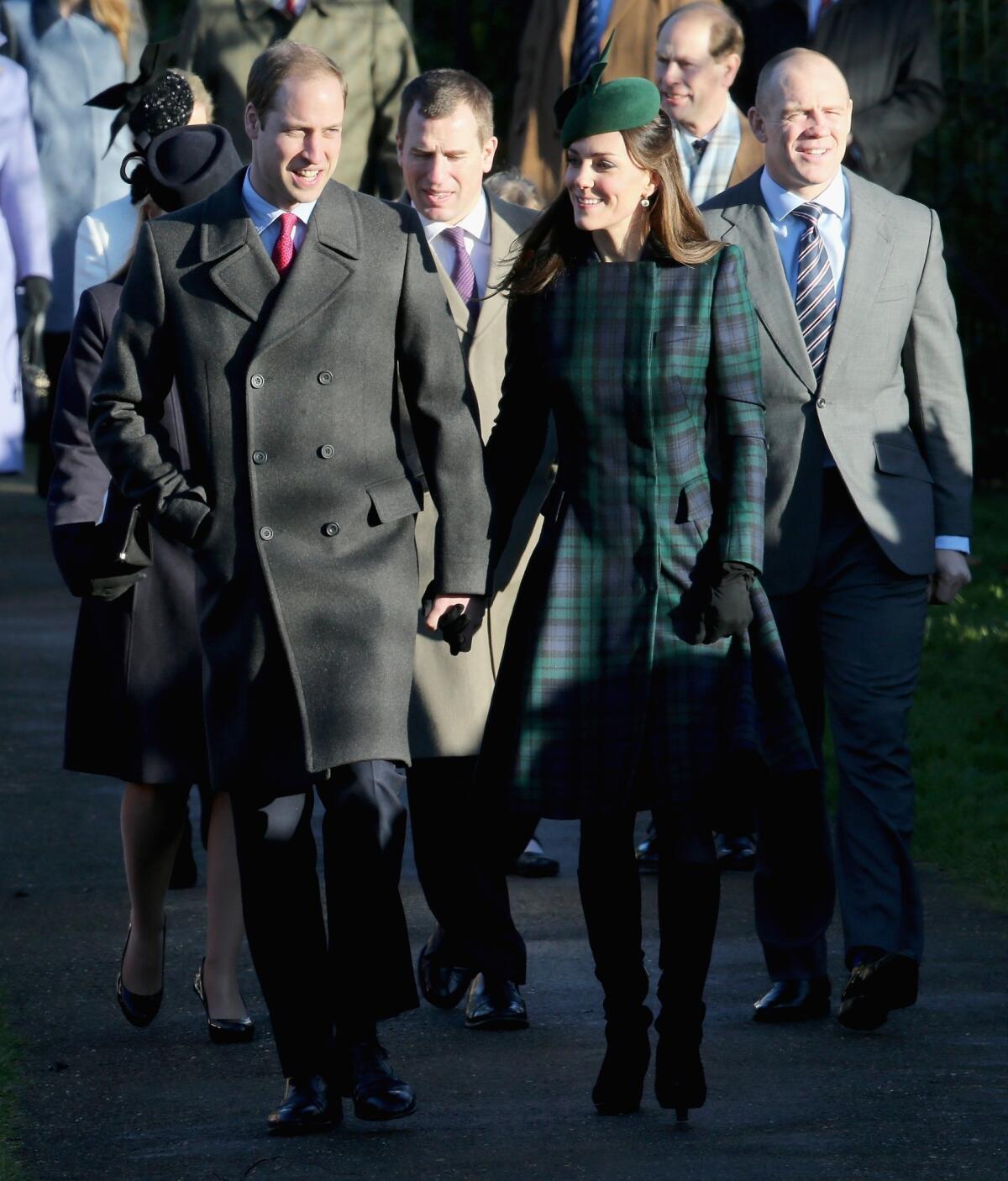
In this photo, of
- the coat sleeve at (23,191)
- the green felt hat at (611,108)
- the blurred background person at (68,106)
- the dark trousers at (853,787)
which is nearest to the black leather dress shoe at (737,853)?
the dark trousers at (853,787)

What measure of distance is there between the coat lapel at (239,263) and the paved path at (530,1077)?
158cm

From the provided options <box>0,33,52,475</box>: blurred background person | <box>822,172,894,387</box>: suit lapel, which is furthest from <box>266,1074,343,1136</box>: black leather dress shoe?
<box>0,33,52,475</box>: blurred background person

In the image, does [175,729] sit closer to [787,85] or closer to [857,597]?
[857,597]

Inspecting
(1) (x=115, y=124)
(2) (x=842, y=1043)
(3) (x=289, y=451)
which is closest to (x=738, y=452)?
(3) (x=289, y=451)

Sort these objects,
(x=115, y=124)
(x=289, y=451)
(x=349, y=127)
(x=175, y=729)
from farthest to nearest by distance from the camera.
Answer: (x=349, y=127) < (x=115, y=124) < (x=175, y=729) < (x=289, y=451)

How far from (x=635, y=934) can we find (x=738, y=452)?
96 cm

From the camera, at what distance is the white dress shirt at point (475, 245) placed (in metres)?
5.87

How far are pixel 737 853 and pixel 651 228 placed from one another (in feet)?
8.54

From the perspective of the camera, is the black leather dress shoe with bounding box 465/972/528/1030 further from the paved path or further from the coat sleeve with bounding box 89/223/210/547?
the coat sleeve with bounding box 89/223/210/547

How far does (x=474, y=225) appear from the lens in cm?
589

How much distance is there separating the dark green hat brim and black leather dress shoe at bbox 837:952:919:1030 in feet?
6.18

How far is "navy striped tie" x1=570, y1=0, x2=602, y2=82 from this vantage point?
28.1 ft

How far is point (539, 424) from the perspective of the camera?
5.20 metres

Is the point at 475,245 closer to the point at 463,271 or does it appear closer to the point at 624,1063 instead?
the point at 463,271
